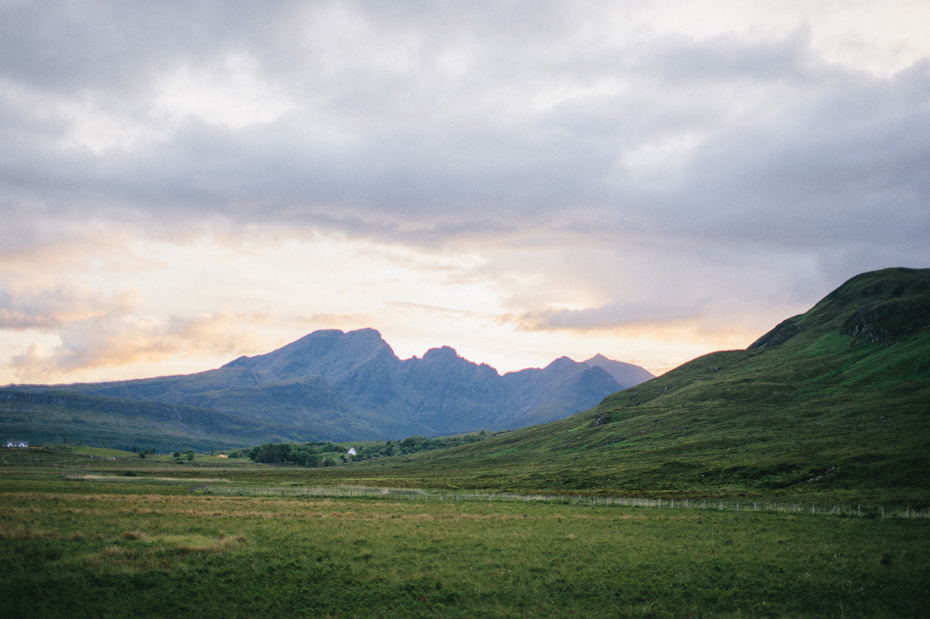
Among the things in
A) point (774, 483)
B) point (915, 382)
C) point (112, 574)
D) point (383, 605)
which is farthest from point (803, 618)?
point (915, 382)

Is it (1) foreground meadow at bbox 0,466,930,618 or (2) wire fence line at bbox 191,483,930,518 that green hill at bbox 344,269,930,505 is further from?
(1) foreground meadow at bbox 0,466,930,618

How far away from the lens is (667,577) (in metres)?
31.0

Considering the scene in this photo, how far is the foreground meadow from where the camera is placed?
84.0 ft

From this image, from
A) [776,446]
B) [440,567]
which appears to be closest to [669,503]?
[440,567]

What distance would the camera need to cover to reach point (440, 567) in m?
31.7

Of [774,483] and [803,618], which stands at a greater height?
[803,618]

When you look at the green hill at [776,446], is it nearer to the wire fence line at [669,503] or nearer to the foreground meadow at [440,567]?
the wire fence line at [669,503]

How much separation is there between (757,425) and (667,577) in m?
146

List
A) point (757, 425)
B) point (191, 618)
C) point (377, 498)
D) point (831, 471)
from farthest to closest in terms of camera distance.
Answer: point (757, 425) < point (831, 471) < point (377, 498) < point (191, 618)

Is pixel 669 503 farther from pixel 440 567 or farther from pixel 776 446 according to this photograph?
pixel 776 446

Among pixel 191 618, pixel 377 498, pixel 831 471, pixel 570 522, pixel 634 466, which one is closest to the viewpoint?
pixel 191 618

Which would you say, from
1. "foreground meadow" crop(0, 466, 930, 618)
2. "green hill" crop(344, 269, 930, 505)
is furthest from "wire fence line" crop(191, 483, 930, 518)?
"foreground meadow" crop(0, 466, 930, 618)

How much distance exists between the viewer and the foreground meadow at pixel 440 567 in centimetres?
2561

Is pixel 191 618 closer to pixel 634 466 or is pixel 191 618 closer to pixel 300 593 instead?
pixel 300 593
